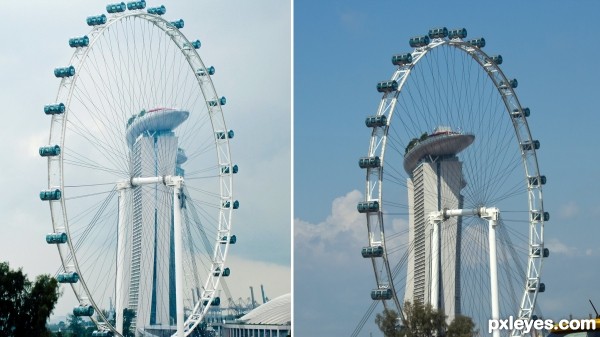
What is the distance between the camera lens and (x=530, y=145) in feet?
78.5

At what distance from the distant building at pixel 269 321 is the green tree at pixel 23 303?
33.8 metres

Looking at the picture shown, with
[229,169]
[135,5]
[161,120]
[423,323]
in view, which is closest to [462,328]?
[423,323]

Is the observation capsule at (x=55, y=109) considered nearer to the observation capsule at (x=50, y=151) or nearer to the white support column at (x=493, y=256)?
the observation capsule at (x=50, y=151)

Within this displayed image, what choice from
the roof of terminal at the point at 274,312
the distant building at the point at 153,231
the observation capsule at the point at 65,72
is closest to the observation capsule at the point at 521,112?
the observation capsule at the point at 65,72

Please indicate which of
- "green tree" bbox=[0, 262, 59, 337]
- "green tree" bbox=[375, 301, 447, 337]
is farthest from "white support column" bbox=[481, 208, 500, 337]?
"green tree" bbox=[0, 262, 59, 337]

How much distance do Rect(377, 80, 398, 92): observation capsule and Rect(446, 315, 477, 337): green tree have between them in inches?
185

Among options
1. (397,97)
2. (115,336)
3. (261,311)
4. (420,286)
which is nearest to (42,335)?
(115,336)

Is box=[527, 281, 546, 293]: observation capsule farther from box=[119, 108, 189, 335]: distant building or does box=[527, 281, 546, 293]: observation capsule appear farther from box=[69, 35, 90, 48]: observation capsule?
box=[119, 108, 189, 335]: distant building

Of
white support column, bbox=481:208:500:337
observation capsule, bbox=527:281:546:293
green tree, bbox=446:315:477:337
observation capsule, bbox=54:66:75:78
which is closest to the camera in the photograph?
green tree, bbox=446:315:477:337

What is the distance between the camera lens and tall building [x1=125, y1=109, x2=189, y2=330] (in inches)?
1623

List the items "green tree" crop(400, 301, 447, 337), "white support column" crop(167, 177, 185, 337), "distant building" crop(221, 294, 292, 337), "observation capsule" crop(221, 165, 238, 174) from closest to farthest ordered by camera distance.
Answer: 1. "green tree" crop(400, 301, 447, 337)
2. "white support column" crop(167, 177, 185, 337)
3. "observation capsule" crop(221, 165, 238, 174)
4. "distant building" crop(221, 294, 292, 337)

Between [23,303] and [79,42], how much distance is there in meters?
5.39

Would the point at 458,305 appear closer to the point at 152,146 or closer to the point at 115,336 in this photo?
the point at 115,336

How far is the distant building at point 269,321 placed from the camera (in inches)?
2092
